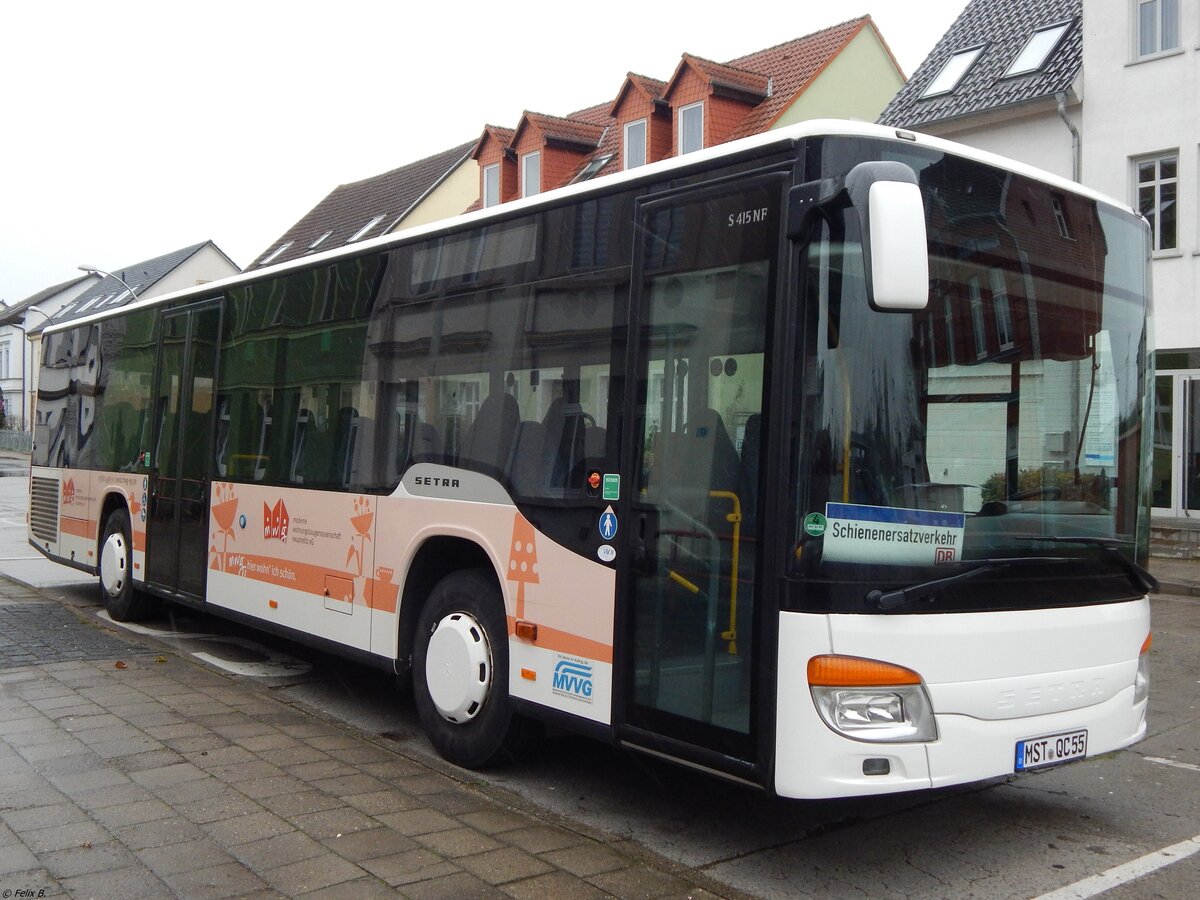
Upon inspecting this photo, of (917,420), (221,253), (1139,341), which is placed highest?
(221,253)

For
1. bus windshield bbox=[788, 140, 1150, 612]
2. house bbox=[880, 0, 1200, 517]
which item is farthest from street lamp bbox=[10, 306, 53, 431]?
bus windshield bbox=[788, 140, 1150, 612]

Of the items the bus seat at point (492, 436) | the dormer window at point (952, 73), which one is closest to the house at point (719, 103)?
the dormer window at point (952, 73)

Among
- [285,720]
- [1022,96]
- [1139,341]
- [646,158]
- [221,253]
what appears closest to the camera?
[1139,341]

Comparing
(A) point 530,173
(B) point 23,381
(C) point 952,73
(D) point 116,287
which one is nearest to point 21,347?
(B) point 23,381

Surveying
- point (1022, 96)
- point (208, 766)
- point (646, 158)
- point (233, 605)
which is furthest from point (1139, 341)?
point (646, 158)

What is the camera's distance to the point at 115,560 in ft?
35.7

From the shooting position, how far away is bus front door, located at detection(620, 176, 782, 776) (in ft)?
14.9

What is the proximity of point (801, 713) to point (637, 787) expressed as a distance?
1.92m

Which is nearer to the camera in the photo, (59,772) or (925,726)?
(925,726)

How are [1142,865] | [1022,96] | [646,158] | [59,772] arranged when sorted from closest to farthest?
[1142,865], [59,772], [1022,96], [646,158]

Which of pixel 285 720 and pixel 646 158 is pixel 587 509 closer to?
pixel 285 720

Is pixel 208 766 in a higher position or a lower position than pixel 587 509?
lower

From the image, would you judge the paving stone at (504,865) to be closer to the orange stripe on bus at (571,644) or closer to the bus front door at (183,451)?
the orange stripe on bus at (571,644)

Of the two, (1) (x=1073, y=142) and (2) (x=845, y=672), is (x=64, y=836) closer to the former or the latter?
(2) (x=845, y=672)
